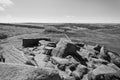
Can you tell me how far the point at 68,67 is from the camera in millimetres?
6008

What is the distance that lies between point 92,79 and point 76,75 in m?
0.71

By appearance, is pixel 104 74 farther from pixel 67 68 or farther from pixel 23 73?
pixel 23 73

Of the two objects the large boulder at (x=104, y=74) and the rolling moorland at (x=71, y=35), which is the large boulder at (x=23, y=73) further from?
the rolling moorland at (x=71, y=35)

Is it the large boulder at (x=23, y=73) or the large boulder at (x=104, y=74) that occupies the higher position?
the large boulder at (x=23, y=73)

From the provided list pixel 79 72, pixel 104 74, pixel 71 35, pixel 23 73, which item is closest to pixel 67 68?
pixel 79 72

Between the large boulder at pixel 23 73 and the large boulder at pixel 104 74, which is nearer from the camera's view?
the large boulder at pixel 23 73

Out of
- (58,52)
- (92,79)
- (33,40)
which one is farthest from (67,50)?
(33,40)

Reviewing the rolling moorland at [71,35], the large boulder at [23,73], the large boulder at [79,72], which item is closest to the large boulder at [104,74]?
the large boulder at [79,72]

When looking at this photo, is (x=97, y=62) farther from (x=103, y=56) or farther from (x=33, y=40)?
→ (x=33, y=40)

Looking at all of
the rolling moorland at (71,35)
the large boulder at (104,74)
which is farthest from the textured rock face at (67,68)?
the rolling moorland at (71,35)

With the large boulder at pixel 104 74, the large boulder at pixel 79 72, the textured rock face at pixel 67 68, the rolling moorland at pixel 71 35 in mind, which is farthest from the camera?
the rolling moorland at pixel 71 35

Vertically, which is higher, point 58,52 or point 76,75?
point 58,52

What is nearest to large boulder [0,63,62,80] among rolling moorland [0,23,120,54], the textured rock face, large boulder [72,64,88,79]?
the textured rock face

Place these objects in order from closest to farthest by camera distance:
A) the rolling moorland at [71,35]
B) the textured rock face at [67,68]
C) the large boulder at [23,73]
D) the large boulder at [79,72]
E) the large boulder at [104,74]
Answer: the large boulder at [23,73] → the textured rock face at [67,68] → the large boulder at [104,74] → the large boulder at [79,72] → the rolling moorland at [71,35]
